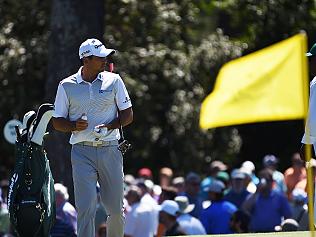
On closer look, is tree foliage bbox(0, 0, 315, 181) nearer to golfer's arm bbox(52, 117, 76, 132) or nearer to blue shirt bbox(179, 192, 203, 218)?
blue shirt bbox(179, 192, 203, 218)

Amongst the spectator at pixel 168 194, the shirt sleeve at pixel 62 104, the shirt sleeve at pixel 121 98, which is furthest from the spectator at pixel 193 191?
the shirt sleeve at pixel 62 104

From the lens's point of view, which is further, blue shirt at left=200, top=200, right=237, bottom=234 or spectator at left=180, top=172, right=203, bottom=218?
spectator at left=180, top=172, right=203, bottom=218

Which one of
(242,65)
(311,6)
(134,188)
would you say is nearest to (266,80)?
(242,65)

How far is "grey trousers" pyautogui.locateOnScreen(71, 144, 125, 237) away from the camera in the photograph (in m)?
9.30

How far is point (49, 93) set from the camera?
15.2m

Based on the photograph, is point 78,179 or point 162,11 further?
point 162,11

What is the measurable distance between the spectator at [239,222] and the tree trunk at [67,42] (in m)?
3.13

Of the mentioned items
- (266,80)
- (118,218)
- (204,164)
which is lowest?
(204,164)

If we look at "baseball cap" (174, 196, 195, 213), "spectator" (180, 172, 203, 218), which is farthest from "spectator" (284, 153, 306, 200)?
"baseball cap" (174, 196, 195, 213)

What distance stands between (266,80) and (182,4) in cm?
1385

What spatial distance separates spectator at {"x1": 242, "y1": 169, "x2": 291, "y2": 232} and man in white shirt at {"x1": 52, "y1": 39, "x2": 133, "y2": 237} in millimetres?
4771

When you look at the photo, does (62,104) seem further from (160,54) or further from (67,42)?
(160,54)

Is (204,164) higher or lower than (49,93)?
lower

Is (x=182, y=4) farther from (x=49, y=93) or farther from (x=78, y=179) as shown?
(x=78, y=179)
